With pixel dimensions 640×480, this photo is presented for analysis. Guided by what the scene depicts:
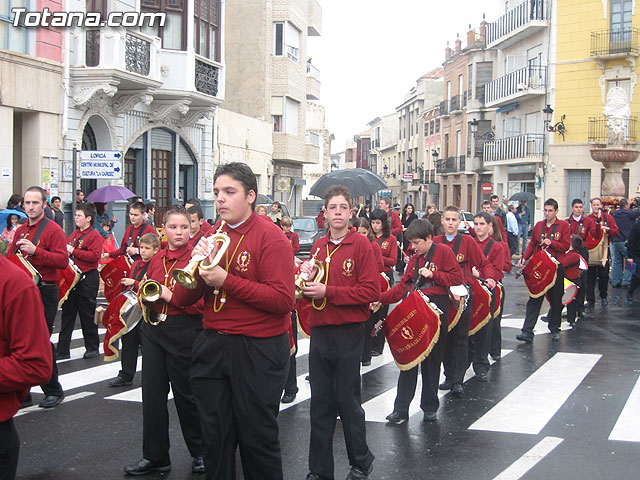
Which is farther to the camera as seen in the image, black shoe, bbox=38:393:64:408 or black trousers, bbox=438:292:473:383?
black trousers, bbox=438:292:473:383

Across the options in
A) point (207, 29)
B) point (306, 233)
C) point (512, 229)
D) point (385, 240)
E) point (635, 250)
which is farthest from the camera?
point (306, 233)

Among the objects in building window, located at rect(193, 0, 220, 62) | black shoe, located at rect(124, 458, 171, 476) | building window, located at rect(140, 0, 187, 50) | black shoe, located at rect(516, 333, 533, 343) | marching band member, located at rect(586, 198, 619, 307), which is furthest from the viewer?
building window, located at rect(193, 0, 220, 62)

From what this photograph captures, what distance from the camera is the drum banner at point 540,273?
11.0 metres

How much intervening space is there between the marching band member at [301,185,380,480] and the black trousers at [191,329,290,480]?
111 cm

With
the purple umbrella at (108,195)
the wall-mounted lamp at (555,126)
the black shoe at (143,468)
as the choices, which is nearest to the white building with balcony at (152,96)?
the purple umbrella at (108,195)

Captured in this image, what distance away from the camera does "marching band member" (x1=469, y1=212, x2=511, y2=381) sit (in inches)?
353

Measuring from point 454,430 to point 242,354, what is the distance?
10.6 feet

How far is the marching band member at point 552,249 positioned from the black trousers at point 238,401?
7.56m

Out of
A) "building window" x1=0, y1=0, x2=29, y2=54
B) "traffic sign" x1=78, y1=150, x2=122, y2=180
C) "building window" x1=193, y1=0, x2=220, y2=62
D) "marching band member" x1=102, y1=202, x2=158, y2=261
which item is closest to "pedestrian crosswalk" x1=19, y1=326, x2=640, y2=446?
"marching band member" x1=102, y1=202, x2=158, y2=261

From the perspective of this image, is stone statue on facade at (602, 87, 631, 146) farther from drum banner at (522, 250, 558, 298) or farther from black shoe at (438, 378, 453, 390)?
→ black shoe at (438, 378, 453, 390)

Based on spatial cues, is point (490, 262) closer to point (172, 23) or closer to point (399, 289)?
point (399, 289)

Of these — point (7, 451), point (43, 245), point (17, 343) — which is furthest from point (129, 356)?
point (17, 343)

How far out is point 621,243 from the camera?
17750 mm

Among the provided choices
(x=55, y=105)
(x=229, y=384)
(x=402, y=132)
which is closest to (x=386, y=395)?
(x=229, y=384)
